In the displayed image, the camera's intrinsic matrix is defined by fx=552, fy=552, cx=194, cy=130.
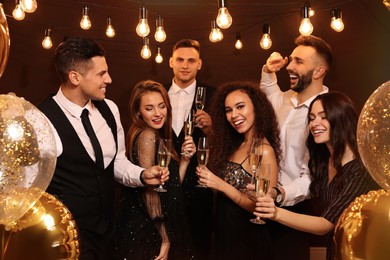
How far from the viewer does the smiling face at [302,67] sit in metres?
3.66

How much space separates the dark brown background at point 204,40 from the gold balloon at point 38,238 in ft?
13.1

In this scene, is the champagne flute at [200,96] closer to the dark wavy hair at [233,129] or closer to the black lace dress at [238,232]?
the dark wavy hair at [233,129]

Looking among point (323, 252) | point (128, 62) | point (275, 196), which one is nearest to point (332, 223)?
point (275, 196)

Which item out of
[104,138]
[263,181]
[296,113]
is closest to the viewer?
[263,181]

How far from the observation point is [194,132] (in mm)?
3660

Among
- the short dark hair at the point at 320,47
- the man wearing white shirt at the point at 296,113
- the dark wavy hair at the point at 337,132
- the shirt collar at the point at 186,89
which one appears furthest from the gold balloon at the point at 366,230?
the shirt collar at the point at 186,89

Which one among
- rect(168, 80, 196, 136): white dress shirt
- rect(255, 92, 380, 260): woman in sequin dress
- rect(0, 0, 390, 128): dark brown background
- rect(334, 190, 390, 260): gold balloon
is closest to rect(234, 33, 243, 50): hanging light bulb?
rect(0, 0, 390, 128): dark brown background

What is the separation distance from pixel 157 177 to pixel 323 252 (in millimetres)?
2668

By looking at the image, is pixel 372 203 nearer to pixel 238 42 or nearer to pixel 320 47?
pixel 320 47

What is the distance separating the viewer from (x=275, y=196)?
2826 millimetres

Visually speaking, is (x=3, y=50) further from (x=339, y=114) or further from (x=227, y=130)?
(x=227, y=130)

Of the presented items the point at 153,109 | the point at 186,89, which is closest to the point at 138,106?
the point at 153,109

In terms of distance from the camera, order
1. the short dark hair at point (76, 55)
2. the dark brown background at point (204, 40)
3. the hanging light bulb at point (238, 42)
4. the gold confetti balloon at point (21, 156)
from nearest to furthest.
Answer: the gold confetti balloon at point (21, 156) → the short dark hair at point (76, 55) → the dark brown background at point (204, 40) → the hanging light bulb at point (238, 42)

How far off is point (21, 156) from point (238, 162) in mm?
1822
